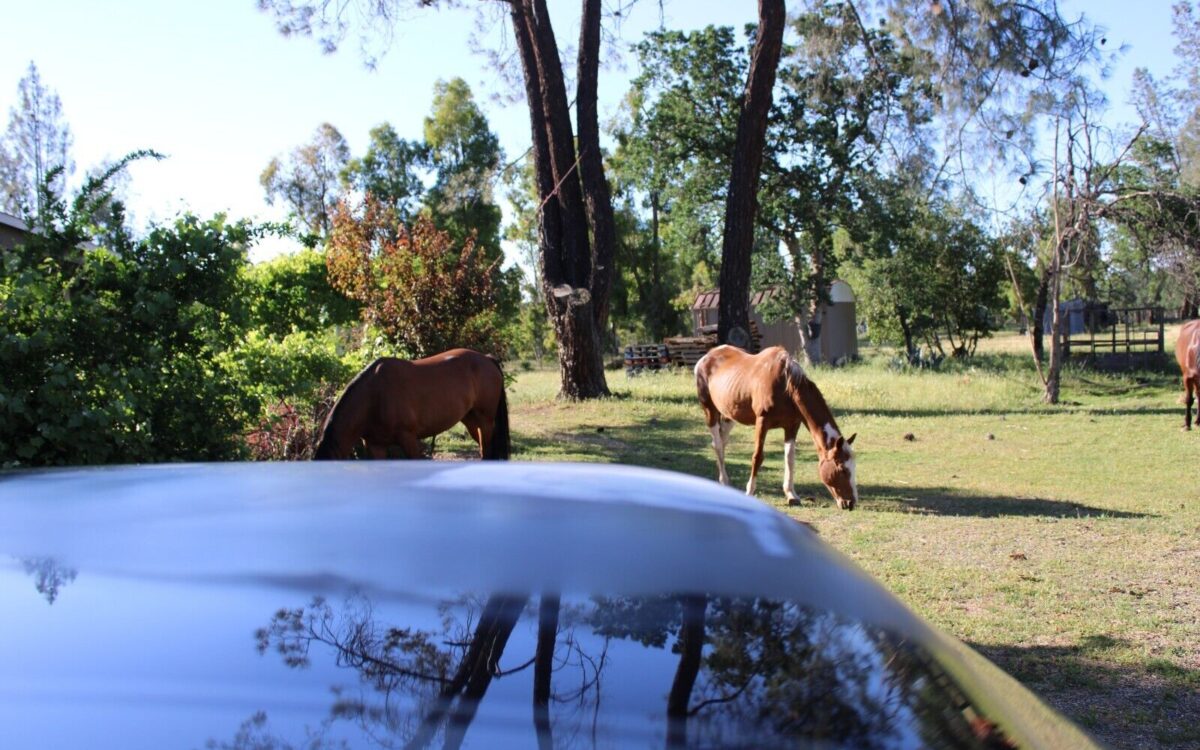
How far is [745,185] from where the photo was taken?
62.8 ft

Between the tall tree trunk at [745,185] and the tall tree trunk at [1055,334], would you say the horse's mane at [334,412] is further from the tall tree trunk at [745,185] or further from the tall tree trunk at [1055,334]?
the tall tree trunk at [1055,334]

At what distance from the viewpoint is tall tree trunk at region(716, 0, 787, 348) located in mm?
18266

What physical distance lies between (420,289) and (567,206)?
541cm

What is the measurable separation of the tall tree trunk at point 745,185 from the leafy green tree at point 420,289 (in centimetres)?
519

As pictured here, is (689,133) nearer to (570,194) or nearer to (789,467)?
(570,194)

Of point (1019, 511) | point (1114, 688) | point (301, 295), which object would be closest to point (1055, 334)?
point (1019, 511)

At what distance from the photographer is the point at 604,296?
A: 19.6m

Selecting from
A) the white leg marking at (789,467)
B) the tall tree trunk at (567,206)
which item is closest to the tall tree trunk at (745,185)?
the tall tree trunk at (567,206)

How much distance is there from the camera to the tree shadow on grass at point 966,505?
9.19 metres

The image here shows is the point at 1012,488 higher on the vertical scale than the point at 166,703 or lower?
lower

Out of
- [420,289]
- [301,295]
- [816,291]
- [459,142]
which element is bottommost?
[420,289]

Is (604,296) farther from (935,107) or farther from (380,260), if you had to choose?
(935,107)

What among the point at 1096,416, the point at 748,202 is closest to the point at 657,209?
the point at 748,202

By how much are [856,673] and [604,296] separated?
721 inches
